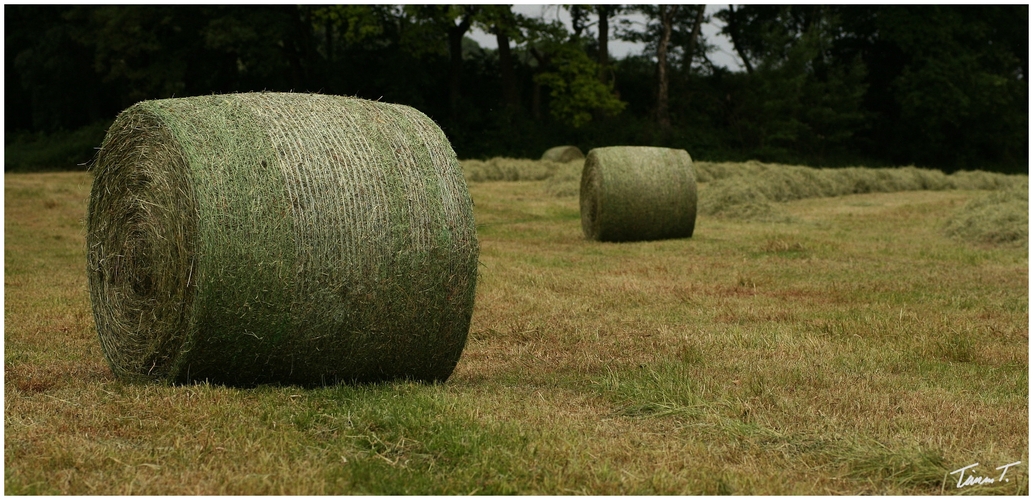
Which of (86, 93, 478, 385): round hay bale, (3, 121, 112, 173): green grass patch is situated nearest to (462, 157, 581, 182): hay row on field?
(3, 121, 112, 173): green grass patch

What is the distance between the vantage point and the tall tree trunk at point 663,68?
39594 mm

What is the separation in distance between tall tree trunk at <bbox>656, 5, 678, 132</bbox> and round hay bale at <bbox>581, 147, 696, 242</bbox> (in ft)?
82.4

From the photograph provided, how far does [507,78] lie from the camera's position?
133ft

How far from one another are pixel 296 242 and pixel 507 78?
118 ft

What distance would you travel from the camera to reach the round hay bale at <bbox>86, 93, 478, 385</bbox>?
5.25 metres

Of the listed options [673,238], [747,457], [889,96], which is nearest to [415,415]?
[747,457]

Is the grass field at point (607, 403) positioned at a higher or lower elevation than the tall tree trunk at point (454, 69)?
lower

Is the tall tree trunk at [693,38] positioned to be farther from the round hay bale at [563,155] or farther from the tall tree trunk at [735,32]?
the round hay bale at [563,155]

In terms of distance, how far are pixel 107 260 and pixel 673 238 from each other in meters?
10.2

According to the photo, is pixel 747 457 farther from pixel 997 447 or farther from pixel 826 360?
pixel 826 360

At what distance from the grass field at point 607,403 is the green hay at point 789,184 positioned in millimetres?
7559
